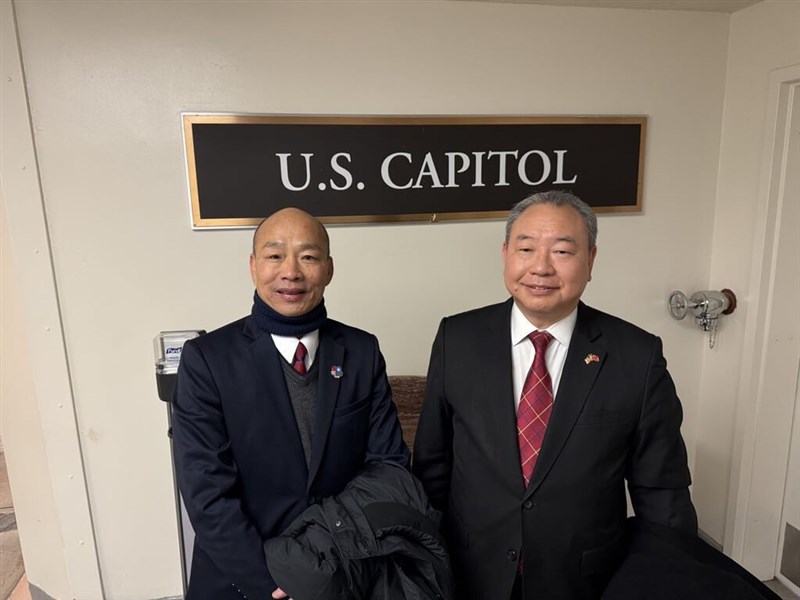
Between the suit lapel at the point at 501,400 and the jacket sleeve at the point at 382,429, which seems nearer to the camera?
the suit lapel at the point at 501,400

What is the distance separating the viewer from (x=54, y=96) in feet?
5.89

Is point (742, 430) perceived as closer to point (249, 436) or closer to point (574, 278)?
point (574, 278)

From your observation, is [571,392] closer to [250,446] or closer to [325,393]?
[325,393]

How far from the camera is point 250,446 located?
124 cm

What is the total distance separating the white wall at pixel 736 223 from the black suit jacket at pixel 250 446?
1.77 m

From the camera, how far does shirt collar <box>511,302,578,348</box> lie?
4.23ft

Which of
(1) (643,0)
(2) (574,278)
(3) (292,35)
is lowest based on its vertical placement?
(2) (574,278)

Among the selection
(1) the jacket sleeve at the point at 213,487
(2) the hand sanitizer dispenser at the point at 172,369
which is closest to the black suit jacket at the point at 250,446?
(1) the jacket sleeve at the point at 213,487

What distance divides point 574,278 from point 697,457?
6.10 ft

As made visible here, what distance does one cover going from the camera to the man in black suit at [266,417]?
1189 millimetres

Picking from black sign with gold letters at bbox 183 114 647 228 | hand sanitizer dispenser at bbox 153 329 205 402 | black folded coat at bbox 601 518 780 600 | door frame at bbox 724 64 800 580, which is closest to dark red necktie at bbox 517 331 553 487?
Result: black folded coat at bbox 601 518 780 600

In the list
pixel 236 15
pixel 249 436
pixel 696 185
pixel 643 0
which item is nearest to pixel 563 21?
pixel 643 0

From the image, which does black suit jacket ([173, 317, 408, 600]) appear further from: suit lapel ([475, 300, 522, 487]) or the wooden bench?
the wooden bench

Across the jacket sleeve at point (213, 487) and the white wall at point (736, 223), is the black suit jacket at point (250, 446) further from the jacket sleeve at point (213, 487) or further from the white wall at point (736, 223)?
the white wall at point (736, 223)
